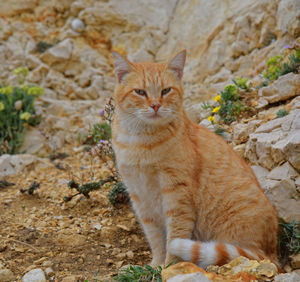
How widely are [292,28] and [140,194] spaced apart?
12.5 ft

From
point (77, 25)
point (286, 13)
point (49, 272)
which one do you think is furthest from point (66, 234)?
point (77, 25)

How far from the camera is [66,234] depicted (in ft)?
11.9

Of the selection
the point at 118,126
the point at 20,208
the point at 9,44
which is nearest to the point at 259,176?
the point at 118,126

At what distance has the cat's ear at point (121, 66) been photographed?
320 centimetres

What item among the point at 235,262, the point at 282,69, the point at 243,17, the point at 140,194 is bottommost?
the point at 235,262

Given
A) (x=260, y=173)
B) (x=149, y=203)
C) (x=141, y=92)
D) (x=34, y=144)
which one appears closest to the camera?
(x=141, y=92)

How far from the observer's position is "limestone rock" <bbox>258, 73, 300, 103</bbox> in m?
4.27

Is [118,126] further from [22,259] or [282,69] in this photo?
Result: [282,69]

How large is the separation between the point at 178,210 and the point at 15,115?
4341 millimetres

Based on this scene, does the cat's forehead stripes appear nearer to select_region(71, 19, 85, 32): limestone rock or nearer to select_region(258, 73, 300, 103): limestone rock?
select_region(258, 73, 300, 103): limestone rock

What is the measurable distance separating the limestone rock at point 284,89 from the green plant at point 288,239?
1.79 meters

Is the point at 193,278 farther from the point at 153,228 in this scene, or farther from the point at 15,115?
the point at 15,115

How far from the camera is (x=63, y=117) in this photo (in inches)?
274

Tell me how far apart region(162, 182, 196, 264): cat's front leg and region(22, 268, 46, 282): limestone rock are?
103 centimetres
